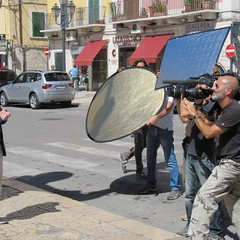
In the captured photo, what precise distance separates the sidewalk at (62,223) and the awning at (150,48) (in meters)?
21.0

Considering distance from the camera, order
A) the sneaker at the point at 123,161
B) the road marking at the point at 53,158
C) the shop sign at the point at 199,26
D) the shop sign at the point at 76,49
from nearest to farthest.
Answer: the sneaker at the point at 123,161 < the road marking at the point at 53,158 < the shop sign at the point at 199,26 < the shop sign at the point at 76,49

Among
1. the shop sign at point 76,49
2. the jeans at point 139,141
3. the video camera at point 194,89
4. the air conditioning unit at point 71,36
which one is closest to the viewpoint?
the video camera at point 194,89

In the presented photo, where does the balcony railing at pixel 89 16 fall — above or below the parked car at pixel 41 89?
above

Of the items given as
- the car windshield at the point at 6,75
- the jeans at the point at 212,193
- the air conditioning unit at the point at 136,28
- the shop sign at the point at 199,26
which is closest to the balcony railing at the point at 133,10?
the air conditioning unit at the point at 136,28

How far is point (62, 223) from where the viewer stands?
17.1 feet

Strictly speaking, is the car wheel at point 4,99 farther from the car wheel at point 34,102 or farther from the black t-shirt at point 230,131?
the black t-shirt at point 230,131

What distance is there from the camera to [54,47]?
38031 millimetres

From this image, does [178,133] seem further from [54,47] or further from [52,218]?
[54,47]

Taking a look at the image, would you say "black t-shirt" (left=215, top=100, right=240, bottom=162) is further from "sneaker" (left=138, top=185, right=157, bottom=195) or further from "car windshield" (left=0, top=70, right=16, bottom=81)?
"car windshield" (left=0, top=70, right=16, bottom=81)

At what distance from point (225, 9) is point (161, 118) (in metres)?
19.3

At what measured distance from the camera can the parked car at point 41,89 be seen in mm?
21719

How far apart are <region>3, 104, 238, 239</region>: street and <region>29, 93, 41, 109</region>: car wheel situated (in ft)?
27.5

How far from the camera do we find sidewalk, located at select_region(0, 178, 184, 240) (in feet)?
15.9

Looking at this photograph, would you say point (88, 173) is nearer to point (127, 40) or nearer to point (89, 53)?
point (127, 40)
